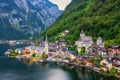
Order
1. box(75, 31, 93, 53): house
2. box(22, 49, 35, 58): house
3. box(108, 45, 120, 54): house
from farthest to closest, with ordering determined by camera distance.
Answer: box(22, 49, 35, 58): house < box(75, 31, 93, 53): house < box(108, 45, 120, 54): house

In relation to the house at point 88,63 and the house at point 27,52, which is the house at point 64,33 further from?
the house at point 88,63

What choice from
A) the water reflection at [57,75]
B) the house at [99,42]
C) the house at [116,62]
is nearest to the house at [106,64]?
the house at [116,62]

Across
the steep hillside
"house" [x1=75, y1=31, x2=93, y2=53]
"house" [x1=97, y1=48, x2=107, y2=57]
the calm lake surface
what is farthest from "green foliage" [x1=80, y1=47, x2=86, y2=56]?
the calm lake surface

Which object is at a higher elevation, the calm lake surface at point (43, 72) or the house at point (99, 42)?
the house at point (99, 42)

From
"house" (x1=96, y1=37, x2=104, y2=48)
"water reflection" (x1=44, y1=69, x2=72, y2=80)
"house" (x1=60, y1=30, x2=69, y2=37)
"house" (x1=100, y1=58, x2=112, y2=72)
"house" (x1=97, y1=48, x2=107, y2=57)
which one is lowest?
"water reflection" (x1=44, y1=69, x2=72, y2=80)

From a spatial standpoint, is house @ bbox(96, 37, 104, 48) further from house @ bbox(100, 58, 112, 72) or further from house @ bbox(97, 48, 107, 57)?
house @ bbox(100, 58, 112, 72)

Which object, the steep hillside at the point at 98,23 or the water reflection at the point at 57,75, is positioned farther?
the steep hillside at the point at 98,23

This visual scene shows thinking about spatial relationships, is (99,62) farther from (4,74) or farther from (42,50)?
(42,50)

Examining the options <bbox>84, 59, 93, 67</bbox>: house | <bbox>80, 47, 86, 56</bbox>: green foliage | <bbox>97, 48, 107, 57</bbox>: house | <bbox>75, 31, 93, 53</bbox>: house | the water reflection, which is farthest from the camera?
<bbox>75, 31, 93, 53</bbox>: house
